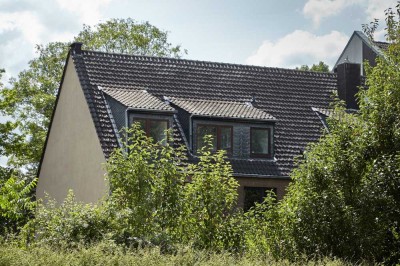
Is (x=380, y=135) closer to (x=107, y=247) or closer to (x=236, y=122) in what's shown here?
(x=107, y=247)

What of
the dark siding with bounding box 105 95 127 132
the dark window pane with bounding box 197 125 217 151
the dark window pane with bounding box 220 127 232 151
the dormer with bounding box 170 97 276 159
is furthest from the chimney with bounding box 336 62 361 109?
the dark siding with bounding box 105 95 127 132

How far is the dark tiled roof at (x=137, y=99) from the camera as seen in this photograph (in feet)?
125

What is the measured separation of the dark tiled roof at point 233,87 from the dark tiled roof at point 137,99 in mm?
565

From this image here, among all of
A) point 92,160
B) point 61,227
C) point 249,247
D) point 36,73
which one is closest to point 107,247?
point 61,227

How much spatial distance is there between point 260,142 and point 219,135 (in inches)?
77.2

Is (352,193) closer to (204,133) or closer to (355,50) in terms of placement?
(204,133)

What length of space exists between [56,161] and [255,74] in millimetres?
9896

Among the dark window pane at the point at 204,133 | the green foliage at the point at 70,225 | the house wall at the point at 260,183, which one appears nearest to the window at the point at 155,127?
the dark window pane at the point at 204,133

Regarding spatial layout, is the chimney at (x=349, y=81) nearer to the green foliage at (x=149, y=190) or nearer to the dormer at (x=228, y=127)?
the dormer at (x=228, y=127)

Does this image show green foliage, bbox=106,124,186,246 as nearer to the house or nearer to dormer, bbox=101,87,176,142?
the house

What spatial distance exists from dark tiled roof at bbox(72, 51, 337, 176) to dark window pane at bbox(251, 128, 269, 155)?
52cm

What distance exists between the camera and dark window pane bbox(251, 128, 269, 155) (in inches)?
1599

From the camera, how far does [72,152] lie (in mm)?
41188

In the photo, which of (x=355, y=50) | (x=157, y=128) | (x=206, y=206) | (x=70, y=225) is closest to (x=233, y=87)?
(x=157, y=128)
